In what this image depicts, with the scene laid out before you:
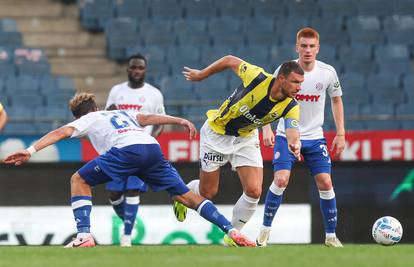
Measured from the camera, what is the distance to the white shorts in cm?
1020

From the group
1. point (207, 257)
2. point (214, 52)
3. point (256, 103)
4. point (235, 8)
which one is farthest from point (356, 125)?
point (207, 257)

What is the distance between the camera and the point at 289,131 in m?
9.59

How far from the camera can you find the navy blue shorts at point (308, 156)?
10.3 meters

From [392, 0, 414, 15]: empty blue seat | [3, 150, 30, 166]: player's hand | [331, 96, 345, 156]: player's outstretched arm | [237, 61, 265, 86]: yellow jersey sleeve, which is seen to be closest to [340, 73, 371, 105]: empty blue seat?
[392, 0, 414, 15]: empty blue seat

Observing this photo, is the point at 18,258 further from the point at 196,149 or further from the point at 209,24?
the point at 209,24

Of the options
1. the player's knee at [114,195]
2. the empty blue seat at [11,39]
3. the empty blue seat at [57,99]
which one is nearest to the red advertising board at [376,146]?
the player's knee at [114,195]

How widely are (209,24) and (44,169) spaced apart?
7.57 metres

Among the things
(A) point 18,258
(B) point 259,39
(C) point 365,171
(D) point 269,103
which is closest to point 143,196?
(C) point 365,171

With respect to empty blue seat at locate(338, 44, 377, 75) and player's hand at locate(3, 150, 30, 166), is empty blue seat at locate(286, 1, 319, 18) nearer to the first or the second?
empty blue seat at locate(338, 44, 377, 75)

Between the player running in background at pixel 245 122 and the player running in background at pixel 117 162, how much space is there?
59cm

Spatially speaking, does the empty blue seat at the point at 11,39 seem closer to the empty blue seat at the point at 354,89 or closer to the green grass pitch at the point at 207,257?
the empty blue seat at the point at 354,89

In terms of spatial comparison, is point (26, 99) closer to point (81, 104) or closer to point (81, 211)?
point (81, 104)

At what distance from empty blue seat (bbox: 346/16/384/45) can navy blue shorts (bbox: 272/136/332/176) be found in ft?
32.3

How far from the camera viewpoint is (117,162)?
9.75 metres
